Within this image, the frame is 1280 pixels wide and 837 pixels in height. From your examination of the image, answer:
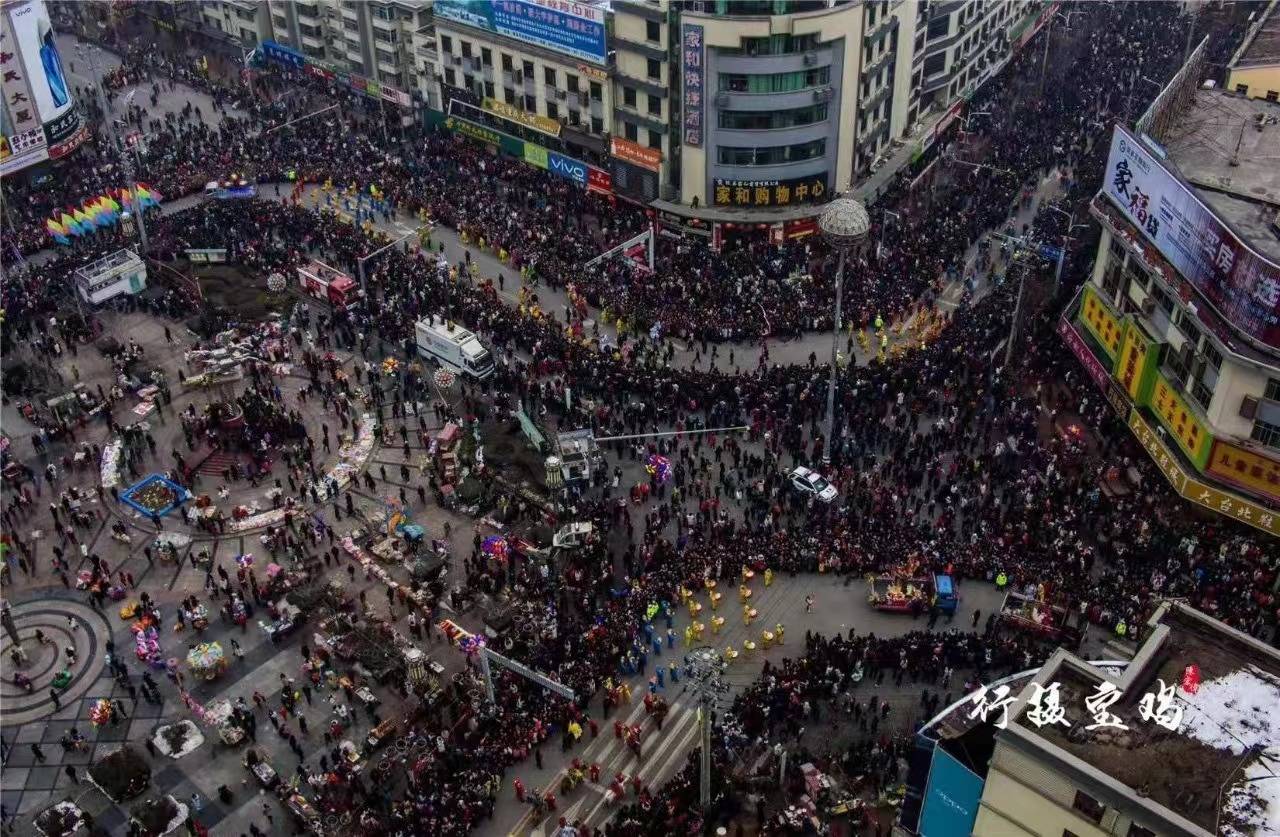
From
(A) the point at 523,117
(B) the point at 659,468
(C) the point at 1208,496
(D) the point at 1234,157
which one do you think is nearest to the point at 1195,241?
(C) the point at 1208,496

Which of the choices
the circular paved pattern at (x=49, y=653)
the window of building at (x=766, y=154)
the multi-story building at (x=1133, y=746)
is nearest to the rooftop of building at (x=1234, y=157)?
the window of building at (x=766, y=154)

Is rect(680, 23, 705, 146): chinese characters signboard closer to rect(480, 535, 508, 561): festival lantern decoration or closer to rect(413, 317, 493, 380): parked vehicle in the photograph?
rect(413, 317, 493, 380): parked vehicle

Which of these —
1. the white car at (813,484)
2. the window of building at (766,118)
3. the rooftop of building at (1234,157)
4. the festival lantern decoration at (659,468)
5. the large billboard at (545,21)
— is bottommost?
the festival lantern decoration at (659,468)

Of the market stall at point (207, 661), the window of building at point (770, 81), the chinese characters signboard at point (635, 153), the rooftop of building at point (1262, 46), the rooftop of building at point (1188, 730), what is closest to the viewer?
the rooftop of building at point (1188, 730)

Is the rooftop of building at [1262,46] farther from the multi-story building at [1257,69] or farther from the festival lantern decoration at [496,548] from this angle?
the festival lantern decoration at [496,548]

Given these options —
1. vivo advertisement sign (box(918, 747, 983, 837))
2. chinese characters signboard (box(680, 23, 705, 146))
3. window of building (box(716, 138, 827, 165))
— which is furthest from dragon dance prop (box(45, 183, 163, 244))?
vivo advertisement sign (box(918, 747, 983, 837))

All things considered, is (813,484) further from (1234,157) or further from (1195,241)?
(1234,157)
